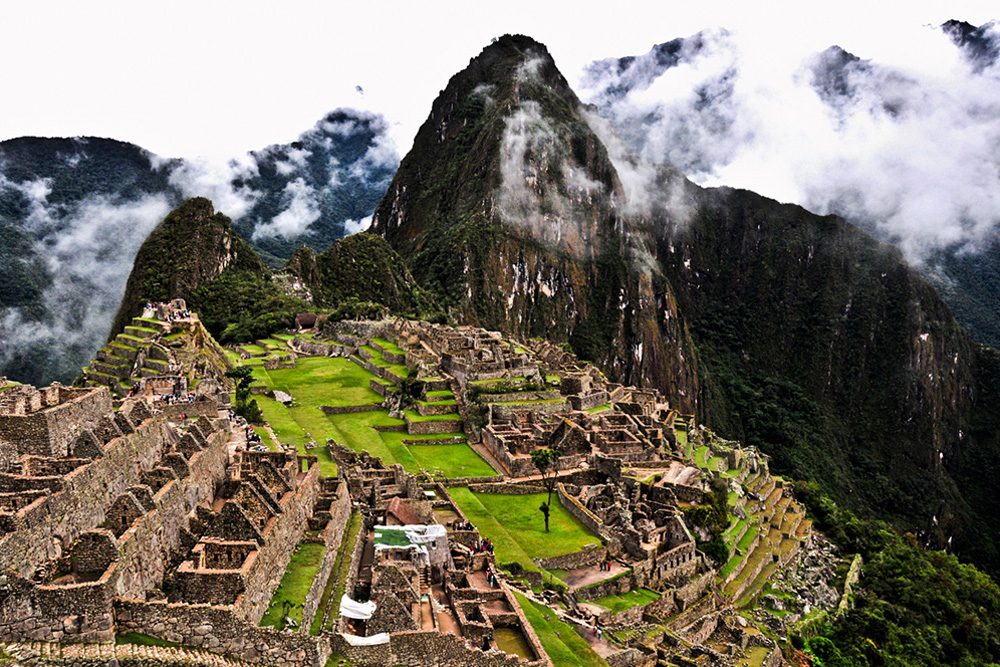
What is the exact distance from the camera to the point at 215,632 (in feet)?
47.0

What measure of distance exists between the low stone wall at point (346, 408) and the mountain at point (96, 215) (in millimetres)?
29451

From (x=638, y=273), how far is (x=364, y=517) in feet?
568

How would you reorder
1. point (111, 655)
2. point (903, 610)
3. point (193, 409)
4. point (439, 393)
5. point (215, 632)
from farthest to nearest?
point (439, 393) → point (903, 610) → point (193, 409) → point (215, 632) → point (111, 655)

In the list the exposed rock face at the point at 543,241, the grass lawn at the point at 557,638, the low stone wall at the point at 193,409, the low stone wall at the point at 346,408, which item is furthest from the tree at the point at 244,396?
the exposed rock face at the point at 543,241

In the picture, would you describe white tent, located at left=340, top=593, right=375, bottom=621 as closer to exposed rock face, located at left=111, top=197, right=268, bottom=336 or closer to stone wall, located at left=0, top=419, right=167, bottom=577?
stone wall, located at left=0, top=419, right=167, bottom=577

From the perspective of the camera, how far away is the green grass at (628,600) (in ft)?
89.7

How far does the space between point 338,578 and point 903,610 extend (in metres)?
35.3

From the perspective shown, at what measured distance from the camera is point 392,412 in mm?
46406

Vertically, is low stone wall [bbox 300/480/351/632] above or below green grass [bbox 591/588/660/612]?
above

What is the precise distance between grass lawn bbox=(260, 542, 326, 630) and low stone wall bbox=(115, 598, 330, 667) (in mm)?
615

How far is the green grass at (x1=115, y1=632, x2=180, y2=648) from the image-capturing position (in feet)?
44.6

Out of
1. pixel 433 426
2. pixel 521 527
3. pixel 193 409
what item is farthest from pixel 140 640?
pixel 433 426

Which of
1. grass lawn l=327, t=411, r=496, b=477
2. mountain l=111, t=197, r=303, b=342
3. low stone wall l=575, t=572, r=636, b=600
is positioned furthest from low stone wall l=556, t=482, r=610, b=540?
mountain l=111, t=197, r=303, b=342

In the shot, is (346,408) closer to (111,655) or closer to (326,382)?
(326,382)
